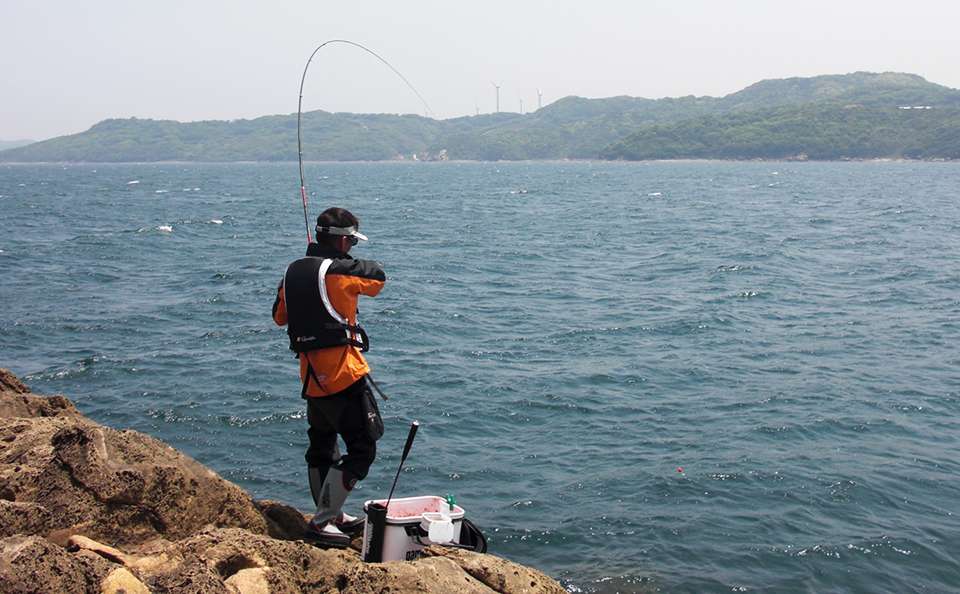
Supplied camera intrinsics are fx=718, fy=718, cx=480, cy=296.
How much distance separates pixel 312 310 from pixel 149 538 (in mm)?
1601

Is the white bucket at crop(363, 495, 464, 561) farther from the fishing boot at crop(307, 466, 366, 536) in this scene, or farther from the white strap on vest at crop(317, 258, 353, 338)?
the white strap on vest at crop(317, 258, 353, 338)

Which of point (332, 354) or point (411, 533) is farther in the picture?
point (411, 533)

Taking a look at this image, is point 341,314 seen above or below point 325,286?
below

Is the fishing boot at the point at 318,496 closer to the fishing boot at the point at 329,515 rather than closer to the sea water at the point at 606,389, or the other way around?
the fishing boot at the point at 329,515

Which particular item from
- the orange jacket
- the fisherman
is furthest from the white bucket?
the orange jacket

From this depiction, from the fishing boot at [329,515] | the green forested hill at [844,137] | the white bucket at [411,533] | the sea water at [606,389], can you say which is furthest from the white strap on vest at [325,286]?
the green forested hill at [844,137]

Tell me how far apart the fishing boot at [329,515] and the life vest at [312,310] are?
2.84 ft

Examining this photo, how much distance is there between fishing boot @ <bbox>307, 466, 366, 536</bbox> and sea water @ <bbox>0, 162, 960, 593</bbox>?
214 centimetres

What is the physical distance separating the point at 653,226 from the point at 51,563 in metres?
34.5

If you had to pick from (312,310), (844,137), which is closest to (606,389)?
(312,310)

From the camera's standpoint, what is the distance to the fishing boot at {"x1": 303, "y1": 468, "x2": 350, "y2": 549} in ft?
15.1

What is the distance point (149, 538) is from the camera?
13.6ft

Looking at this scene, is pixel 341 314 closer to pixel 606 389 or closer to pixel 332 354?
pixel 332 354

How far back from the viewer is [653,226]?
3547 centimetres
